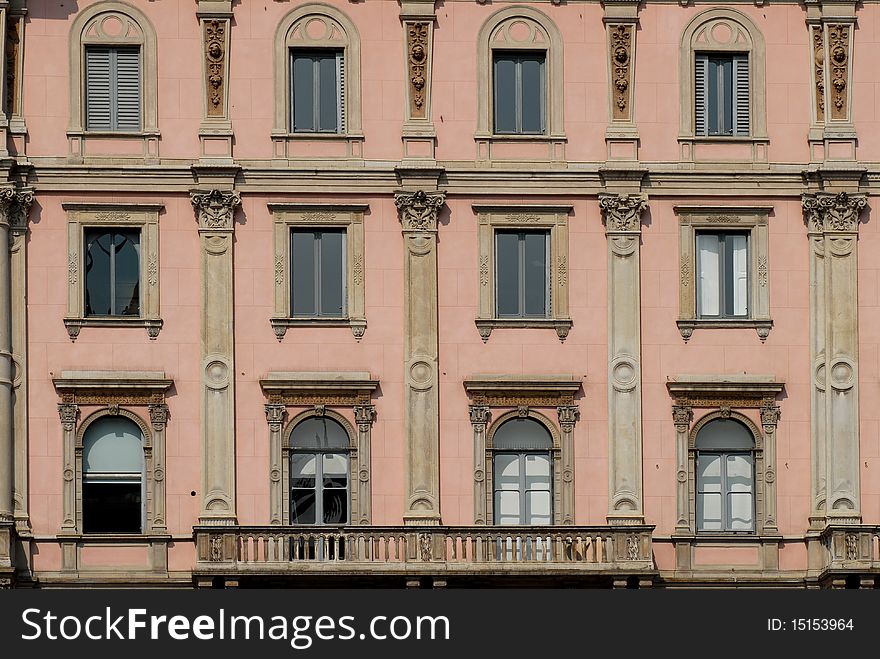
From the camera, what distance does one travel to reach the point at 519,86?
77188 mm

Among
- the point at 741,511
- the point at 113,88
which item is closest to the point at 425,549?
the point at 741,511

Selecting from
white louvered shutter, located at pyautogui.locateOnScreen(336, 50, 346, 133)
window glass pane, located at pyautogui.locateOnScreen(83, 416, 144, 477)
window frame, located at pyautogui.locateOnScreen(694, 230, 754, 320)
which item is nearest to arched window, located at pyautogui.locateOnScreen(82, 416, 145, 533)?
window glass pane, located at pyautogui.locateOnScreen(83, 416, 144, 477)

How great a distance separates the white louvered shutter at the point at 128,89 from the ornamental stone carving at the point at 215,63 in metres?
1.62

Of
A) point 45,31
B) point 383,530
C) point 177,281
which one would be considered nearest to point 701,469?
point 383,530

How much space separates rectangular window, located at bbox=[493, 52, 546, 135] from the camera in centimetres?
7706

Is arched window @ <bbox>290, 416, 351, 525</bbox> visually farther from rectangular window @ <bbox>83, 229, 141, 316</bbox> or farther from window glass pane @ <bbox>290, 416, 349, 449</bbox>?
rectangular window @ <bbox>83, 229, 141, 316</bbox>

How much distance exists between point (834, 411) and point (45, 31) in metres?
20.3

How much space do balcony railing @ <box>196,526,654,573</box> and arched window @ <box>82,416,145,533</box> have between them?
198cm

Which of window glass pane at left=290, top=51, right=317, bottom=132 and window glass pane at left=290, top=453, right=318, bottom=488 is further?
window glass pane at left=290, top=51, right=317, bottom=132

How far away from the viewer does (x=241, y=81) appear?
76688mm

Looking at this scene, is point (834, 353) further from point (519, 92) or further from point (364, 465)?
point (364, 465)

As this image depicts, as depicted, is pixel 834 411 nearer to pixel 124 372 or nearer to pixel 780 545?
pixel 780 545

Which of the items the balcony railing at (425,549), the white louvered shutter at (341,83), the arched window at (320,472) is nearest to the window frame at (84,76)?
the white louvered shutter at (341,83)

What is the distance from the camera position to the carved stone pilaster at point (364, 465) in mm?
75562
